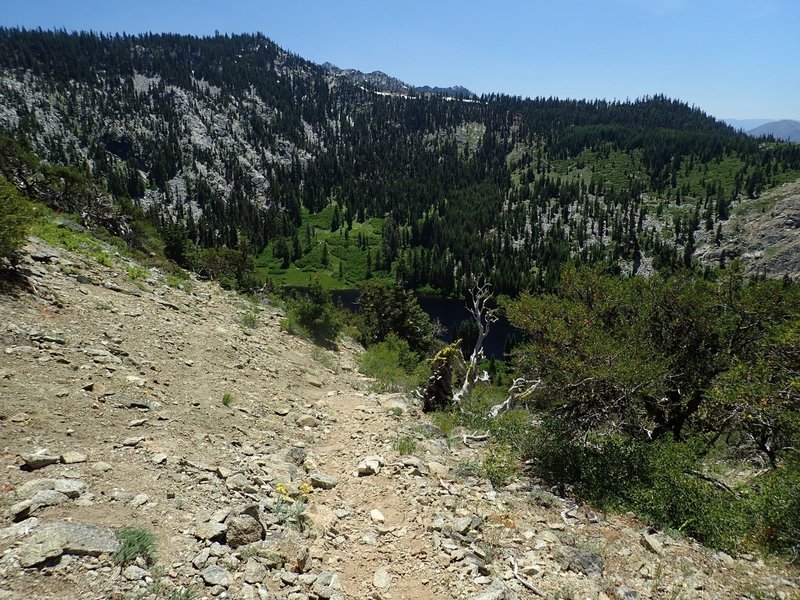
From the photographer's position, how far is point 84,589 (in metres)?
5.03

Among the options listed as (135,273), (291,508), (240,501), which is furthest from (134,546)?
(135,273)

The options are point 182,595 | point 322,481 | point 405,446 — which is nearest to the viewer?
point 182,595

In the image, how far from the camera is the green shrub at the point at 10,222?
12281 mm

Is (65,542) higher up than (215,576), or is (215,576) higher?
(65,542)

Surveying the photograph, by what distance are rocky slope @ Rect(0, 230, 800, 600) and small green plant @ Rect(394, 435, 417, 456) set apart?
0.28 feet

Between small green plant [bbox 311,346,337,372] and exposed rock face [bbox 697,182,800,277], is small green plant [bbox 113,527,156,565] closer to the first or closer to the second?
small green plant [bbox 311,346,337,372]

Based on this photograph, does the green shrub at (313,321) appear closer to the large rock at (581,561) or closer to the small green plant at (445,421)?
the small green plant at (445,421)

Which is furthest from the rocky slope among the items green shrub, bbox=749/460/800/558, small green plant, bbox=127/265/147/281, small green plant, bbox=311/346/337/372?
small green plant, bbox=311/346/337/372

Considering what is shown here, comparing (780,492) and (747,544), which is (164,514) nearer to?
(747,544)

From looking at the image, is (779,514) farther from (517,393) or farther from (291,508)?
(517,393)

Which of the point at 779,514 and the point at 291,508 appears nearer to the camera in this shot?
the point at 291,508

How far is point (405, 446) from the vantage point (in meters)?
12.3

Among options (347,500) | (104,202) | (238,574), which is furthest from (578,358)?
(104,202)

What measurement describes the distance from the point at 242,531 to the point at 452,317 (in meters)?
146
